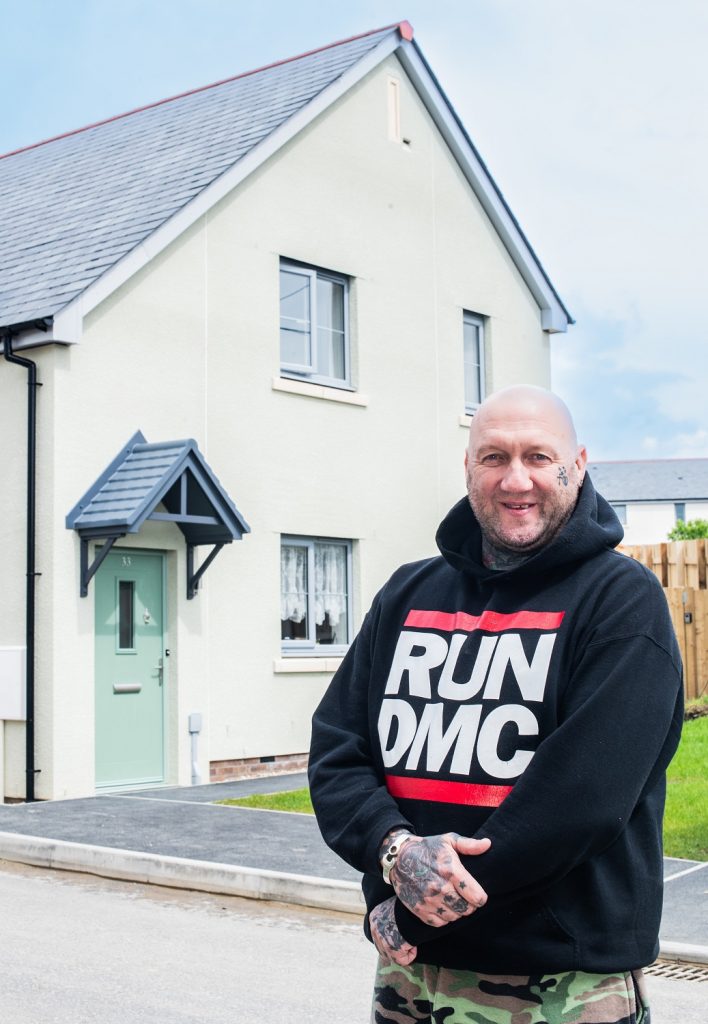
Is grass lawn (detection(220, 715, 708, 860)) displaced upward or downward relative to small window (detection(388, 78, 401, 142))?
downward

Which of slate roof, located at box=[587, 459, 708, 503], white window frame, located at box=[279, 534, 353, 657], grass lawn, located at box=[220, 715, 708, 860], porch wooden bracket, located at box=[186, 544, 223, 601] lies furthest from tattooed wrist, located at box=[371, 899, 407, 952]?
slate roof, located at box=[587, 459, 708, 503]

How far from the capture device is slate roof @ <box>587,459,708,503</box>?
7494 centimetres

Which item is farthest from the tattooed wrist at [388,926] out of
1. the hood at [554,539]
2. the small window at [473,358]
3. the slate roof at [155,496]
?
the small window at [473,358]

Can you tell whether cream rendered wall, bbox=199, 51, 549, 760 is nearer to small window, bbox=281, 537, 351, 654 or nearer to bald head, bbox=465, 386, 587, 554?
small window, bbox=281, 537, 351, 654

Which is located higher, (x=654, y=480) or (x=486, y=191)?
(x=654, y=480)

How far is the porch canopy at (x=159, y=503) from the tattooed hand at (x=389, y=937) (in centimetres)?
946

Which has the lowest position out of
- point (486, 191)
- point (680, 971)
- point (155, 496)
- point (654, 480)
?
point (680, 971)

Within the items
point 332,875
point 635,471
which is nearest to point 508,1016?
point 332,875

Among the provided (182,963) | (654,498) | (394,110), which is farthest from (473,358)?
(654,498)

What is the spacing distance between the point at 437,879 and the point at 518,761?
27 cm

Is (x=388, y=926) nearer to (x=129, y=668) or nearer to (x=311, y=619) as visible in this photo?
(x=129, y=668)

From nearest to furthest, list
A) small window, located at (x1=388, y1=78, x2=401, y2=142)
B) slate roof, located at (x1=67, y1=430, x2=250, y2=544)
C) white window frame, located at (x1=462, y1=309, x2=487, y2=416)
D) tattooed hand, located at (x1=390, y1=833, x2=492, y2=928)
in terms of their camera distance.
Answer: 1. tattooed hand, located at (x1=390, y1=833, x2=492, y2=928)
2. slate roof, located at (x1=67, y1=430, x2=250, y2=544)
3. small window, located at (x1=388, y1=78, x2=401, y2=142)
4. white window frame, located at (x1=462, y1=309, x2=487, y2=416)

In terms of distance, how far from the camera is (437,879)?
7.61ft

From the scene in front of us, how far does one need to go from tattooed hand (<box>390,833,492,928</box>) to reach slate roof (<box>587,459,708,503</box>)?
7192cm
